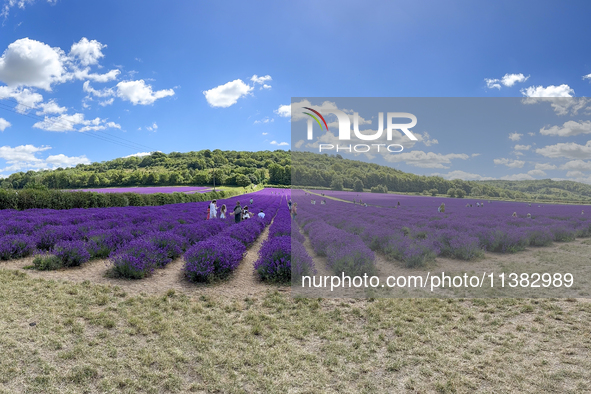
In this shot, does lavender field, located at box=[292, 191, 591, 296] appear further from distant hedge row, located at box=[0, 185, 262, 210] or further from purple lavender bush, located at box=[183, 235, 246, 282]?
distant hedge row, located at box=[0, 185, 262, 210]

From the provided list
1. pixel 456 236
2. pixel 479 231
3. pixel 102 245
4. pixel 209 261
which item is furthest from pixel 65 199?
pixel 479 231

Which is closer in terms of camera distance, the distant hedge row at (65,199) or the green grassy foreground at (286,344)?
the green grassy foreground at (286,344)

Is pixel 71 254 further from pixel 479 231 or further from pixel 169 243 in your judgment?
pixel 479 231

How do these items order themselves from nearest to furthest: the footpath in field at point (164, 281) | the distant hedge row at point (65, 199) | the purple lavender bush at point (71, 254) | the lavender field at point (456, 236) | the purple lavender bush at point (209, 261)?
the footpath in field at point (164, 281), the purple lavender bush at point (209, 261), the lavender field at point (456, 236), the purple lavender bush at point (71, 254), the distant hedge row at point (65, 199)

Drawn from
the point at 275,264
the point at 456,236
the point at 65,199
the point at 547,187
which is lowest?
the point at 275,264

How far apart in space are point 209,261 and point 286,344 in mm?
3123

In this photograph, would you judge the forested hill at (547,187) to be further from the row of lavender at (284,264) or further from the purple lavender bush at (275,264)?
the purple lavender bush at (275,264)

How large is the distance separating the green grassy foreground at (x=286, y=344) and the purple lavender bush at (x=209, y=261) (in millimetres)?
990

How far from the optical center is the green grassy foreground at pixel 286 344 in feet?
9.05

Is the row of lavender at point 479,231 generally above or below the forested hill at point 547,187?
below

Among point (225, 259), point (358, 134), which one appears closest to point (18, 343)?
point (225, 259)

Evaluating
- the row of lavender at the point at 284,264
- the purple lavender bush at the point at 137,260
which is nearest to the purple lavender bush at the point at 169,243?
the purple lavender bush at the point at 137,260

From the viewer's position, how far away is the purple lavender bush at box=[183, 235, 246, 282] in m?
5.95

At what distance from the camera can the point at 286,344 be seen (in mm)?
3516
